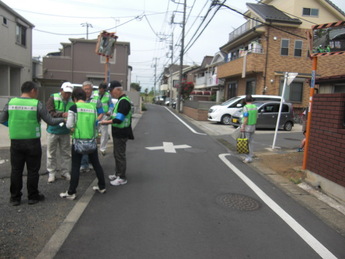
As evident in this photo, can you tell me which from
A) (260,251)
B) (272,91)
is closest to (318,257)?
(260,251)

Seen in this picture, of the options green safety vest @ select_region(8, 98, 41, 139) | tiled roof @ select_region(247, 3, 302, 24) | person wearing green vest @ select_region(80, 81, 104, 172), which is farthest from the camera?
tiled roof @ select_region(247, 3, 302, 24)

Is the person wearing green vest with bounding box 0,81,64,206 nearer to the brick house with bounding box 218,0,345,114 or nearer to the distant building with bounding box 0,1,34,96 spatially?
the distant building with bounding box 0,1,34,96

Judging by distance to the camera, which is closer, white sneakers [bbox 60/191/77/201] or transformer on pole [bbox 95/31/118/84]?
white sneakers [bbox 60/191/77/201]

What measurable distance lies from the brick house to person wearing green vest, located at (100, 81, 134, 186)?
18.6 meters

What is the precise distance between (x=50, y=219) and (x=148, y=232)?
1298 millimetres

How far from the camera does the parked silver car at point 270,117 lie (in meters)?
16.2

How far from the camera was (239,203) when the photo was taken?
471 centimetres

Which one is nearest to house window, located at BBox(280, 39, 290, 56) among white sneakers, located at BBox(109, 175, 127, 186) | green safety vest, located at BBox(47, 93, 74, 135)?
white sneakers, located at BBox(109, 175, 127, 186)

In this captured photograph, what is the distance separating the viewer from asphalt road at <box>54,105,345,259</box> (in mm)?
3227

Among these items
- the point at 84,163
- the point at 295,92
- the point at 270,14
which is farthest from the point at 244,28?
the point at 84,163

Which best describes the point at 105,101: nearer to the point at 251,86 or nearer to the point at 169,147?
the point at 169,147

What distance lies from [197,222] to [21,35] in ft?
71.1

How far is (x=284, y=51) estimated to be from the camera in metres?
23.0

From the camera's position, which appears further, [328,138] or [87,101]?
[87,101]
